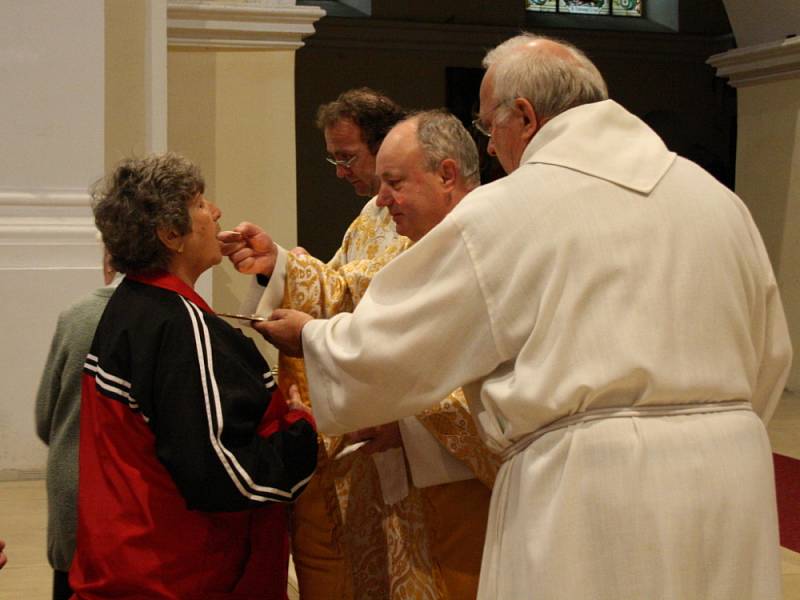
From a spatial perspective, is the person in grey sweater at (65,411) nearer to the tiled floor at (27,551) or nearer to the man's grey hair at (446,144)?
the man's grey hair at (446,144)

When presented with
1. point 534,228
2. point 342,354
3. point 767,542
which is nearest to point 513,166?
point 534,228

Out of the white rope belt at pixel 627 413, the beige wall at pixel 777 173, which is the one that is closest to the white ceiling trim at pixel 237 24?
the beige wall at pixel 777 173

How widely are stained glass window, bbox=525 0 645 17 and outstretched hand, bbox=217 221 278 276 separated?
14.3 metres

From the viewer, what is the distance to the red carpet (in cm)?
554

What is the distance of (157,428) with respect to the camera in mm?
2637

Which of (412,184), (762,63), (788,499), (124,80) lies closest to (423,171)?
(412,184)

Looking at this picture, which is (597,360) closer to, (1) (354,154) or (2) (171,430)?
(2) (171,430)

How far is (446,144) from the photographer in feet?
10.5

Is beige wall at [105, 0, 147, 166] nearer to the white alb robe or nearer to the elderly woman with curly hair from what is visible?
the elderly woman with curly hair

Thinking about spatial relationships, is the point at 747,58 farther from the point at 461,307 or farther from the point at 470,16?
the point at 461,307

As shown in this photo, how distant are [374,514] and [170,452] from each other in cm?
91

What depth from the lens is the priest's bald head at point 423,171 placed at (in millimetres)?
3172

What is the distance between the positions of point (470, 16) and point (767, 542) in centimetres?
1435

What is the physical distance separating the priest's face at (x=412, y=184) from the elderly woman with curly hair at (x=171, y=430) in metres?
0.57
